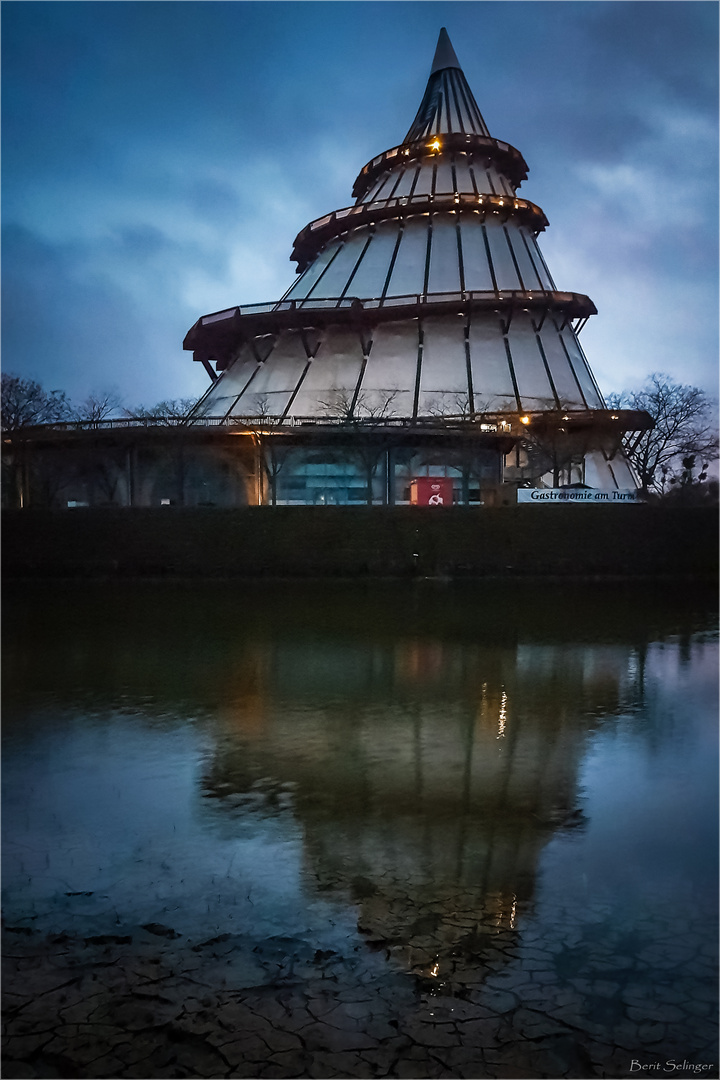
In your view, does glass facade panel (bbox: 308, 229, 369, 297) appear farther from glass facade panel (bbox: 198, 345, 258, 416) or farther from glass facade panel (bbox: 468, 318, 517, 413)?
glass facade panel (bbox: 468, 318, 517, 413)

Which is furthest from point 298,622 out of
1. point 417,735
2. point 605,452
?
point 605,452

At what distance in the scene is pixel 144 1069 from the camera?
3842 millimetres

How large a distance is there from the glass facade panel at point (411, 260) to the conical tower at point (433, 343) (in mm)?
108

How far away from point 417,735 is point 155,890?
14.2ft

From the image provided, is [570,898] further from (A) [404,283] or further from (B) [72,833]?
(A) [404,283]

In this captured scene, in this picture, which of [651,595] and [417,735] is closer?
[417,735]

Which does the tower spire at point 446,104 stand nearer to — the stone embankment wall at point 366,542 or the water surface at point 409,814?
the stone embankment wall at point 366,542

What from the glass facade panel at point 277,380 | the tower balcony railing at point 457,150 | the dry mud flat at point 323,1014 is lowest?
the dry mud flat at point 323,1014

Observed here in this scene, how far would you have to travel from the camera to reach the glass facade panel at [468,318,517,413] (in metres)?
46.6

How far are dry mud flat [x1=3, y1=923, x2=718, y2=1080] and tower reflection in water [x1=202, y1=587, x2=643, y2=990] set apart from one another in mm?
294

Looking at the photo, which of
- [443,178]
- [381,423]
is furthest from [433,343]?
[443,178]

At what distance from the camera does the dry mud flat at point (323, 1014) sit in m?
3.85

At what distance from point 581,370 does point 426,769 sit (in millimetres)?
48811

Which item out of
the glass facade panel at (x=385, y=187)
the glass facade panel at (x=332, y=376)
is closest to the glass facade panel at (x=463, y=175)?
the glass facade panel at (x=385, y=187)
